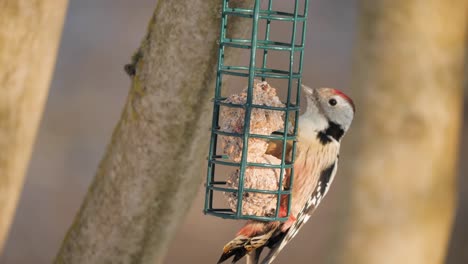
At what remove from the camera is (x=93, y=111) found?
811 centimetres

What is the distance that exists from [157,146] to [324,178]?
2.65ft

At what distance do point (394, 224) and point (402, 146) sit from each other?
50 cm

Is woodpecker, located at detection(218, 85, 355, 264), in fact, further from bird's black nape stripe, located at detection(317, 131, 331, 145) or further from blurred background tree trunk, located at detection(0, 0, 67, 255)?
blurred background tree trunk, located at detection(0, 0, 67, 255)

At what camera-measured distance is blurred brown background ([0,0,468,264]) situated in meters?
7.92

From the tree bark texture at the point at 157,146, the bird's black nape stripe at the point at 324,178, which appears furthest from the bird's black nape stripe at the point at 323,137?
the tree bark texture at the point at 157,146

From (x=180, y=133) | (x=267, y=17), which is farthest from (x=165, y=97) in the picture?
(x=267, y=17)

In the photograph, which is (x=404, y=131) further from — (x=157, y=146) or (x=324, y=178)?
(x=157, y=146)

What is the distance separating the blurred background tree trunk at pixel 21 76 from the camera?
10.3 ft

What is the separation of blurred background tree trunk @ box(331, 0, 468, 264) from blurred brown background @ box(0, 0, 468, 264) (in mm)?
2693

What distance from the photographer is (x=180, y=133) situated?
311cm

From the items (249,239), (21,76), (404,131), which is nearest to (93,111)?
(404,131)

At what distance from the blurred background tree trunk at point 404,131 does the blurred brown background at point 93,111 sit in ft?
8.84

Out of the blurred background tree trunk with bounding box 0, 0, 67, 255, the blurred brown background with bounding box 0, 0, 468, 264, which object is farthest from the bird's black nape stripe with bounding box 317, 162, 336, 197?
the blurred brown background with bounding box 0, 0, 468, 264

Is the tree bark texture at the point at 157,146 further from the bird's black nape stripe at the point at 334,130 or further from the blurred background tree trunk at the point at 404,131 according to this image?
the blurred background tree trunk at the point at 404,131
